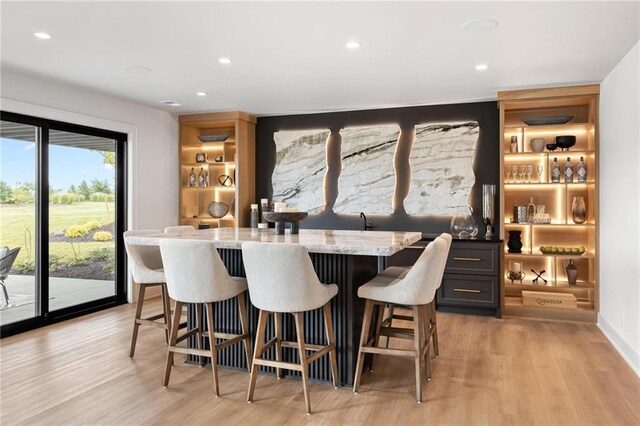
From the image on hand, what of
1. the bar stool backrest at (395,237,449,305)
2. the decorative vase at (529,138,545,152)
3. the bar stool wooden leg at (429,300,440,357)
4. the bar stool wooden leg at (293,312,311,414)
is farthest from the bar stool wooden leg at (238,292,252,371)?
the decorative vase at (529,138,545,152)

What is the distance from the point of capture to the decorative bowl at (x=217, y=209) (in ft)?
21.4

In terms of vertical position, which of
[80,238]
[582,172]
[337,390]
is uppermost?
[582,172]

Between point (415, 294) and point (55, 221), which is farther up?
point (55, 221)

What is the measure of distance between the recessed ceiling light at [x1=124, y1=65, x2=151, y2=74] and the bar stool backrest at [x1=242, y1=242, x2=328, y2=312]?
2.39 metres

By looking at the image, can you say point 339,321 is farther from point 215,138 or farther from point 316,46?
point 215,138

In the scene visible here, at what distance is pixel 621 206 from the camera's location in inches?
157

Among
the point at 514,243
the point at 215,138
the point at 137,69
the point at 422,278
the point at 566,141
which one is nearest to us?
the point at 422,278

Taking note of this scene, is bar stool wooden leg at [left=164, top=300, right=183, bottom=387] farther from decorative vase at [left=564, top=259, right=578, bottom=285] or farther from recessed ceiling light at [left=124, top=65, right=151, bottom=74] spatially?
decorative vase at [left=564, top=259, right=578, bottom=285]

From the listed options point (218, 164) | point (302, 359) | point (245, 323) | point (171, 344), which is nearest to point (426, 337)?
point (302, 359)

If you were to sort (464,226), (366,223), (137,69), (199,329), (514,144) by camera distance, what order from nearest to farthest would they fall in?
(199,329), (137,69), (514,144), (464,226), (366,223)

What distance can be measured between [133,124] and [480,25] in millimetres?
4324

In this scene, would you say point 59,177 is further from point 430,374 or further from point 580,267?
point 580,267

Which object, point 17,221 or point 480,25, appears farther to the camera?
point 17,221

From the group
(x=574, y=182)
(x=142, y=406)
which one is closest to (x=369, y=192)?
(x=574, y=182)
